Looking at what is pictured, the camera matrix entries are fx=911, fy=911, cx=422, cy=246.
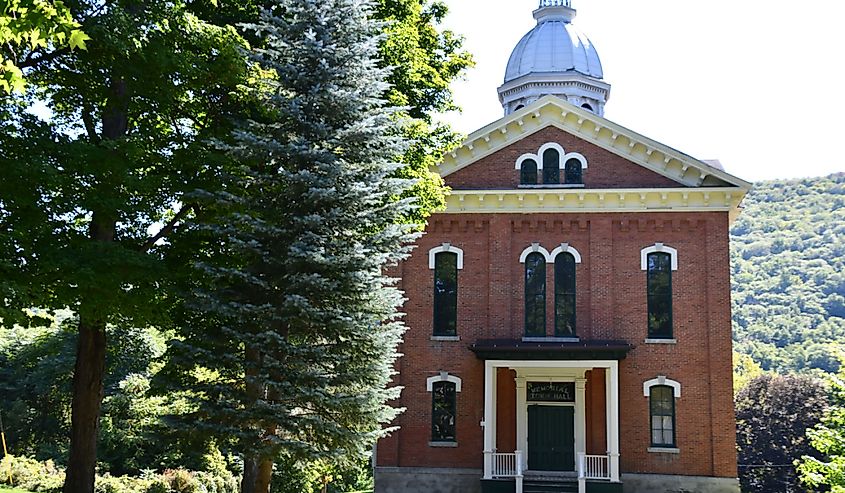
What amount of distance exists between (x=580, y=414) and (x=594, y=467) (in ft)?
5.58

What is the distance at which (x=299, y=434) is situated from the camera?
1453 centimetres

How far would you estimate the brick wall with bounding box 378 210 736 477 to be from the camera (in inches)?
1004

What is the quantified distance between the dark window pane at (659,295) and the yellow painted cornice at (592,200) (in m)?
1.52

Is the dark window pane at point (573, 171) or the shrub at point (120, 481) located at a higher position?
the dark window pane at point (573, 171)

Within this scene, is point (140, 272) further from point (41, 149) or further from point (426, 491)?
point (426, 491)

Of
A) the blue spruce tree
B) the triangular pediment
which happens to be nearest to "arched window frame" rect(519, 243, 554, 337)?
the triangular pediment

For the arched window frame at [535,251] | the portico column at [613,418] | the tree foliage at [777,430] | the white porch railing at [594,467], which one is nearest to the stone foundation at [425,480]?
the white porch railing at [594,467]

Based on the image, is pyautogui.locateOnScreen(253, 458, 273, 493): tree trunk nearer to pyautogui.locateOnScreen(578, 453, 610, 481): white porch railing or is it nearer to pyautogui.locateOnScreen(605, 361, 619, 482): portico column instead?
pyautogui.locateOnScreen(578, 453, 610, 481): white porch railing

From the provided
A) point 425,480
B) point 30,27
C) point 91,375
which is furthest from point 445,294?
point 30,27

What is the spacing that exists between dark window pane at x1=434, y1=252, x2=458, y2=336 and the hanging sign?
2957mm

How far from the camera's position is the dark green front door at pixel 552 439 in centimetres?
2609

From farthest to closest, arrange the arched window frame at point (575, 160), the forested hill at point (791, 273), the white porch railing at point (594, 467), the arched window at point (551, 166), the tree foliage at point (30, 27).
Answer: the forested hill at point (791, 273)
the arched window at point (551, 166)
the arched window frame at point (575, 160)
the white porch railing at point (594, 467)
the tree foliage at point (30, 27)

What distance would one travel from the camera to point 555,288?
2681 centimetres

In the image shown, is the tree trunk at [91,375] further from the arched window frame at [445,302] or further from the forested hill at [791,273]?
the forested hill at [791,273]
